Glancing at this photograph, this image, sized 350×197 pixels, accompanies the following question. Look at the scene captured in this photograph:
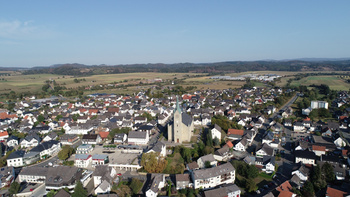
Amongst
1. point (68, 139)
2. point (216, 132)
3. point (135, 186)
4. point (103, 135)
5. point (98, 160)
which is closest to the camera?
point (135, 186)

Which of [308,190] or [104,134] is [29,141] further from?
[308,190]

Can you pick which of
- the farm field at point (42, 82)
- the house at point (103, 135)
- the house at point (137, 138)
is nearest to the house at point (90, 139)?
the house at point (103, 135)

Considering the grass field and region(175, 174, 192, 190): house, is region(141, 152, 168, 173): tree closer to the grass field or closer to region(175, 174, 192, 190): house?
region(175, 174, 192, 190): house

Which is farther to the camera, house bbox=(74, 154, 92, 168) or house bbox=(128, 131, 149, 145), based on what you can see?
house bbox=(128, 131, 149, 145)

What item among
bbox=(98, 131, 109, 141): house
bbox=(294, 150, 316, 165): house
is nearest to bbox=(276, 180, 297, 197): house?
bbox=(294, 150, 316, 165): house

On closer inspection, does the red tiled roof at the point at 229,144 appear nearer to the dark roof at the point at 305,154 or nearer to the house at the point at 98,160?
the dark roof at the point at 305,154

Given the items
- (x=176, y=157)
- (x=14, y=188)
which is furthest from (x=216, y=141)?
(x=14, y=188)
